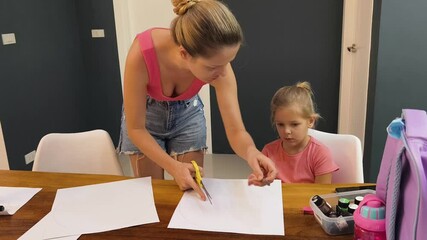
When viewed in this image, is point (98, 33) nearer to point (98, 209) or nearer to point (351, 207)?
point (98, 209)

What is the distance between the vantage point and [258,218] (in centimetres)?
103

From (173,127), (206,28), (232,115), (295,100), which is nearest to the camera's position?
(206,28)

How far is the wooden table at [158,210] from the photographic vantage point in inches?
38.3

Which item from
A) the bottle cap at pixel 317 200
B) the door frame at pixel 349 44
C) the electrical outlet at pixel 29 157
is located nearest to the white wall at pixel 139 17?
the door frame at pixel 349 44

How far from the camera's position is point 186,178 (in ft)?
3.82

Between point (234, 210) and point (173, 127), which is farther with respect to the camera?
point (173, 127)

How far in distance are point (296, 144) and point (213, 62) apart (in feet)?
2.27

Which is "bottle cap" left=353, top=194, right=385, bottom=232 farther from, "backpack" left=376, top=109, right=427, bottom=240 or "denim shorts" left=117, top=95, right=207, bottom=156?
"denim shorts" left=117, top=95, right=207, bottom=156

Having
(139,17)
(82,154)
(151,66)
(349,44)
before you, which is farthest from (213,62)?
(139,17)

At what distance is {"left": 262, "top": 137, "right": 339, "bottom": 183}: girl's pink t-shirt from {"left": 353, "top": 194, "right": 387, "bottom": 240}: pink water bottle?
683 millimetres

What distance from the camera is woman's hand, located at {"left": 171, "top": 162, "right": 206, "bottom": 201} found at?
3.76 feet

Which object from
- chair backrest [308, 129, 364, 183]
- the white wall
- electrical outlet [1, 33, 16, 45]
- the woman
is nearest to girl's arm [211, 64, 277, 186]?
the woman

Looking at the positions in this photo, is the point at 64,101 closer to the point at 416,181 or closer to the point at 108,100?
the point at 108,100

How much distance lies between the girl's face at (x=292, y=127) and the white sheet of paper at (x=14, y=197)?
0.96m
